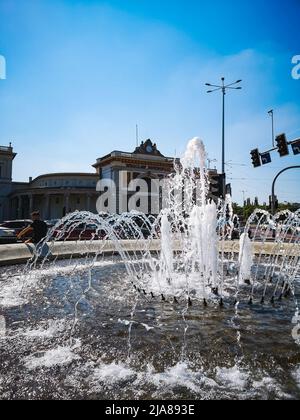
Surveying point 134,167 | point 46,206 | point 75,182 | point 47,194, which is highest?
point 134,167

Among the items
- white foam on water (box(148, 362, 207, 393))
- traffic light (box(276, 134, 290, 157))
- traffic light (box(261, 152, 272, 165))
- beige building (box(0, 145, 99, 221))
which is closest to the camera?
white foam on water (box(148, 362, 207, 393))

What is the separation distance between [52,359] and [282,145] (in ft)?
50.3

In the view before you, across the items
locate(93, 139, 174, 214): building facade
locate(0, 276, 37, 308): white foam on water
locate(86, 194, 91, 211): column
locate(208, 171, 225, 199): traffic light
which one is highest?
locate(93, 139, 174, 214): building facade

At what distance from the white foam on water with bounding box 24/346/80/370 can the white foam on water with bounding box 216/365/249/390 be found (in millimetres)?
1553

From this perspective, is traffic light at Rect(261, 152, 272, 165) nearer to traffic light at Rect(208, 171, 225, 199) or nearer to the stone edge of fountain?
the stone edge of fountain

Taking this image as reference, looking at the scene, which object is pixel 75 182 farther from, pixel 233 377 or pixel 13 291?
pixel 233 377

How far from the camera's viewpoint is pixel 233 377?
3.34 meters

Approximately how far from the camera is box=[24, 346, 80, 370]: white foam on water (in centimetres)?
359

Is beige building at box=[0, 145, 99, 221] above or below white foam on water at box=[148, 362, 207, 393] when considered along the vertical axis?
above

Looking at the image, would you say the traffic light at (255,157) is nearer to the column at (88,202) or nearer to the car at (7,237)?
the car at (7,237)

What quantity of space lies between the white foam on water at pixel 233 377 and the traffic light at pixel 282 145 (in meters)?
14.6

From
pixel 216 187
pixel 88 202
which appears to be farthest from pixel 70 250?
pixel 88 202

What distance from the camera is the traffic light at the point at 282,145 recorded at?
16297 mm

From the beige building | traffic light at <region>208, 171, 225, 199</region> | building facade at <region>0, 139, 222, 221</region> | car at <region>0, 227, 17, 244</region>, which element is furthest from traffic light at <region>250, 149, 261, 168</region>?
the beige building
